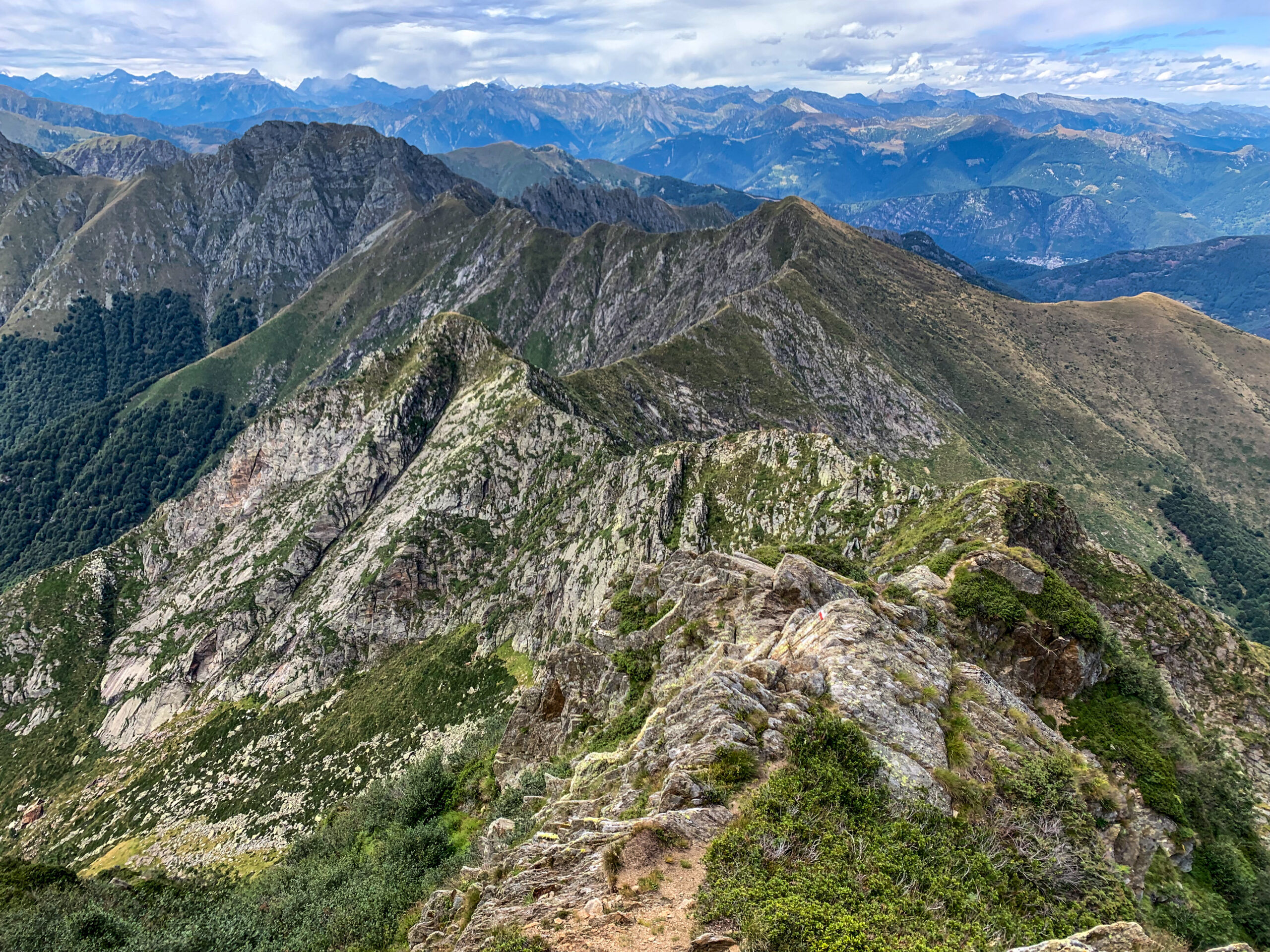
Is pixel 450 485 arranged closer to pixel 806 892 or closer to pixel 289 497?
pixel 289 497

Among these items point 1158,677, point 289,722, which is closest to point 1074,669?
point 1158,677

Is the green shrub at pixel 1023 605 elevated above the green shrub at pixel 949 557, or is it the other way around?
the green shrub at pixel 949 557

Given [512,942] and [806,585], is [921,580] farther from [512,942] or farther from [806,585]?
[512,942]

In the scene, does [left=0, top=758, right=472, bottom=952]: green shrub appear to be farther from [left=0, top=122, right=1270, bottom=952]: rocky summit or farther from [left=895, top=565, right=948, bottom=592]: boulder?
[left=895, top=565, right=948, bottom=592]: boulder

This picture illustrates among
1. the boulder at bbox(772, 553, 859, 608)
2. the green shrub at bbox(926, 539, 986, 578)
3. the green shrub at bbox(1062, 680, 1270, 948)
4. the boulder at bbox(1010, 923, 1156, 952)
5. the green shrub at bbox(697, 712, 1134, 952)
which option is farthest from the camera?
the green shrub at bbox(926, 539, 986, 578)

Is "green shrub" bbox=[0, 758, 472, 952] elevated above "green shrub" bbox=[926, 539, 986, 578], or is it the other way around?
"green shrub" bbox=[926, 539, 986, 578]

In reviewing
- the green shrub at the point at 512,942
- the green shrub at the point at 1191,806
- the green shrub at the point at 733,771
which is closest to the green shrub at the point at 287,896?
the green shrub at the point at 512,942

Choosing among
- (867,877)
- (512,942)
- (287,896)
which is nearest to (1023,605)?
(867,877)

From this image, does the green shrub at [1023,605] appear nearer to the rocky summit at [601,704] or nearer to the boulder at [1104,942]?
the rocky summit at [601,704]

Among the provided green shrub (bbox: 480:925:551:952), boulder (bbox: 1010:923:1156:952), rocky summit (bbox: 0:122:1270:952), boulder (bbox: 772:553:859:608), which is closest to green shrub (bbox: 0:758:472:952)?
rocky summit (bbox: 0:122:1270:952)

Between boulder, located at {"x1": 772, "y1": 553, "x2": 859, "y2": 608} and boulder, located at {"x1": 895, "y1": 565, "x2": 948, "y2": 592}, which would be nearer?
boulder, located at {"x1": 772, "y1": 553, "x2": 859, "y2": 608}

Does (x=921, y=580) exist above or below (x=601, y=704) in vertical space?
above
